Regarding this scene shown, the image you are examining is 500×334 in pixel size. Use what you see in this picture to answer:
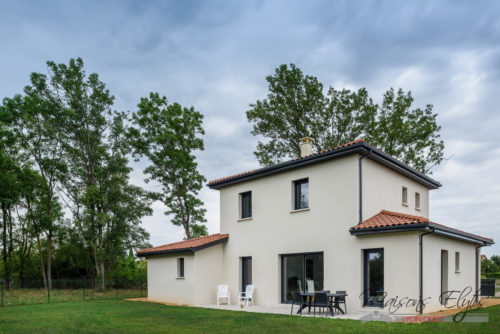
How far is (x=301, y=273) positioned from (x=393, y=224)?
173 inches

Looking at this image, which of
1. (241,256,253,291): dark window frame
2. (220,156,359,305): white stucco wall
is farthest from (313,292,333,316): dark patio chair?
(241,256,253,291): dark window frame

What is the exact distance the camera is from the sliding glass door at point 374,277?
40.4ft

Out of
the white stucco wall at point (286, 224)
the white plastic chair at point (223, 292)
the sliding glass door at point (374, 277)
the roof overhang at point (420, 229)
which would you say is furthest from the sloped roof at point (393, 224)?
the white plastic chair at point (223, 292)

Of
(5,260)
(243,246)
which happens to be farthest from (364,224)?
(5,260)

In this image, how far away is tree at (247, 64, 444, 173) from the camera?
90.2 ft

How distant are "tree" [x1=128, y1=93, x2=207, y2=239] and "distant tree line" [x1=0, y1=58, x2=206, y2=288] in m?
0.07

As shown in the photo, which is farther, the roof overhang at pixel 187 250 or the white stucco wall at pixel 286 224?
the roof overhang at pixel 187 250

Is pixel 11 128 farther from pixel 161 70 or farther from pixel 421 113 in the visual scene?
pixel 421 113

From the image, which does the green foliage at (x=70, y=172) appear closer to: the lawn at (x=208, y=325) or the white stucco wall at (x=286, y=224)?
the white stucco wall at (x=286, y=224)

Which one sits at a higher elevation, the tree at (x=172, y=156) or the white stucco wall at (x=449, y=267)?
the tree at (x=172, y=156)

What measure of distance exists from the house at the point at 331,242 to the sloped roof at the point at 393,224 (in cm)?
3

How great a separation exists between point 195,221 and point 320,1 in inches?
782

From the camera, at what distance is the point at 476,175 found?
20.1m

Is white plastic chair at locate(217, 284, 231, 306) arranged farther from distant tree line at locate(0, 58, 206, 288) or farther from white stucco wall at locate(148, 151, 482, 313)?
distant tree line at locate(0, 58, 206, 288)
